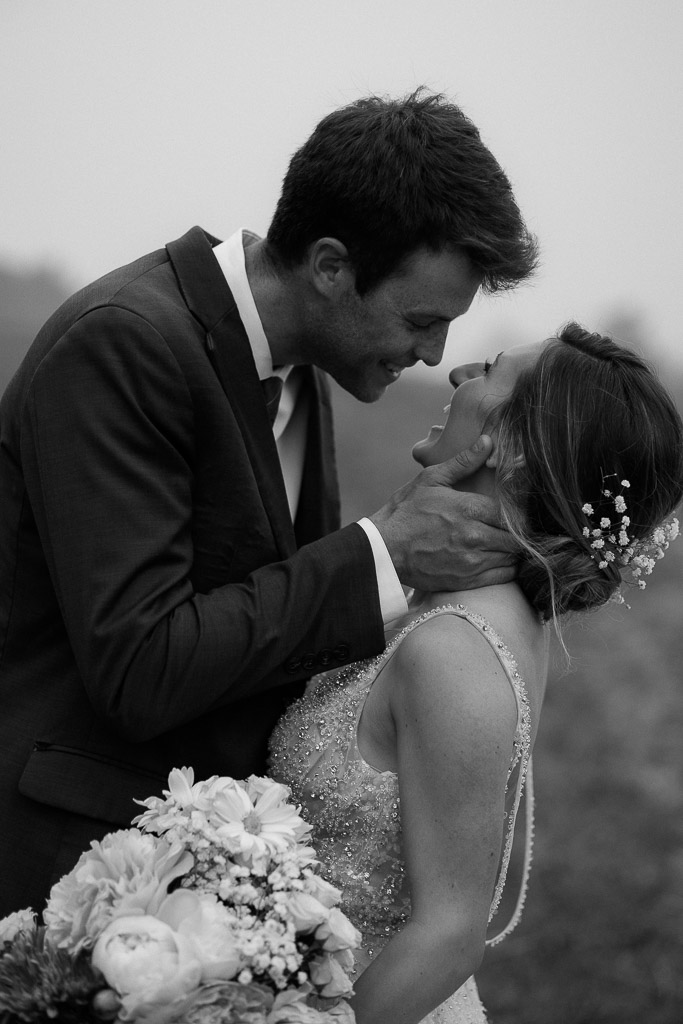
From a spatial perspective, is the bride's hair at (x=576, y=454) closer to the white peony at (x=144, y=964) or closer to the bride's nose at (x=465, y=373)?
Result: the bride's nose at (x=465, y=373)

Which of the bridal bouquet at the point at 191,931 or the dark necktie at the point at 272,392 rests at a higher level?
the dark necktie at the point at 272,392

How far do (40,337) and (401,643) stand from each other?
1131 mm

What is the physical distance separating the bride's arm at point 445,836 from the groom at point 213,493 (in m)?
0.27

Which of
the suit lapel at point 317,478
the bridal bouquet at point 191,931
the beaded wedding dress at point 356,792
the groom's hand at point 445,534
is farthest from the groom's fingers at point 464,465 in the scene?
the bridal bouquet at point 191,931

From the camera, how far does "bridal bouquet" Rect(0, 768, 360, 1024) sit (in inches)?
64.9

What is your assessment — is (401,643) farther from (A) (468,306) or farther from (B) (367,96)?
(B) (367,96)

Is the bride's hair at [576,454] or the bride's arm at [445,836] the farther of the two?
the bride's hair at [576,454]

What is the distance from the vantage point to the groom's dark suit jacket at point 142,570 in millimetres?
2199

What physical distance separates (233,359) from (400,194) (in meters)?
0.63

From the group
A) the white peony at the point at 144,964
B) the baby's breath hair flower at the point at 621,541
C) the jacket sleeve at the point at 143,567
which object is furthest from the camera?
the baby's breath hair flower at the point at 621,541

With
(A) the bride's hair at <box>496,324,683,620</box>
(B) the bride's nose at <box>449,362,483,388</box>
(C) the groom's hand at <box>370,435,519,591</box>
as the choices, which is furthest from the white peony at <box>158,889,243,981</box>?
(B) the bride's nose at <box>449,362,483,388</box>

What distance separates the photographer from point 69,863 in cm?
Result: 239

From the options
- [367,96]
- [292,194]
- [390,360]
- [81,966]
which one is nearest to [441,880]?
[81,966]

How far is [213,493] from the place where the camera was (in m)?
2.48
